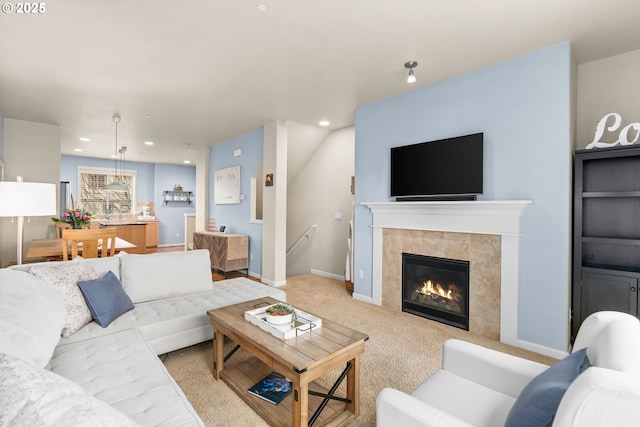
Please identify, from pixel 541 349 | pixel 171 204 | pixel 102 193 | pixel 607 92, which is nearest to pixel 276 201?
pixel 541 349

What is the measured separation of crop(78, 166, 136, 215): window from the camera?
28.0 feet

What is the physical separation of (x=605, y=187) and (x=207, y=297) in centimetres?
363

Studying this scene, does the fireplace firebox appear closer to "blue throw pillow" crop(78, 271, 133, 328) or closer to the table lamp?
"blue throw pillow" crop(78, 271, 133, 328)

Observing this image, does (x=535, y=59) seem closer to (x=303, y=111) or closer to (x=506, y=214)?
(x=506, y=214)

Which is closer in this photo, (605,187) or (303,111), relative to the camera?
(605,187)

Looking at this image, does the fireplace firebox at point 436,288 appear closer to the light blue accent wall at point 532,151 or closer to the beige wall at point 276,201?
the light blue accent wall at point 532,151

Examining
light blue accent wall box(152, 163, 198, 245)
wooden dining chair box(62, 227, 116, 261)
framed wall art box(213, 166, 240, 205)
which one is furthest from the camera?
light blue accent wall box(152, 163, 198, 245)

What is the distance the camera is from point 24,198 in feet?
7.09

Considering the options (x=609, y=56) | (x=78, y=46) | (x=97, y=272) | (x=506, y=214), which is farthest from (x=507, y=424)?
(x=78, y=46)

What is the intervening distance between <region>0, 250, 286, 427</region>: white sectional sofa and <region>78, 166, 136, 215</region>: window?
755cm

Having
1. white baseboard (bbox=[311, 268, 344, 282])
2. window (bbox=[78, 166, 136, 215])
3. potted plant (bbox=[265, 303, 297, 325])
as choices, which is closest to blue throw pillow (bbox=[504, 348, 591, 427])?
potted plant (bbox=[265, 303, 297, 325])

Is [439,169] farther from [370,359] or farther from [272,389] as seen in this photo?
[272,389]

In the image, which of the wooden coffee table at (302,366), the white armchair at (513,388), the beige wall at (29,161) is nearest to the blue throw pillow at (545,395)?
the white armchair at (513,388)

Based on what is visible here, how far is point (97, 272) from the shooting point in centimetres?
252
